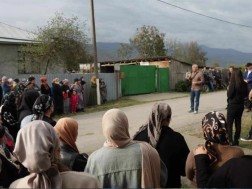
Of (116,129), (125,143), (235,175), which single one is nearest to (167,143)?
(125,143)

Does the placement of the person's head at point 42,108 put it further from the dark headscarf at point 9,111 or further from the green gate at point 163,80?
the green gate at point 163,80

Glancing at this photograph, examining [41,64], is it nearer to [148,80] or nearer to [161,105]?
[148,80]

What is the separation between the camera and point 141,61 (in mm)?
32188

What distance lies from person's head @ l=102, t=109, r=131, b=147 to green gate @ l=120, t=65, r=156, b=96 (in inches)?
818

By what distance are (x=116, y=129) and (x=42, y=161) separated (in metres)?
1.05

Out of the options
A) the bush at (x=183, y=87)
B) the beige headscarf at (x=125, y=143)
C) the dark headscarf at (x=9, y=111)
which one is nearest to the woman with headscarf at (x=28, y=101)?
the dark headscarf at (x=9, y=111)

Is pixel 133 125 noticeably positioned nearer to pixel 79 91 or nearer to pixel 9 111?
pixel 79 91

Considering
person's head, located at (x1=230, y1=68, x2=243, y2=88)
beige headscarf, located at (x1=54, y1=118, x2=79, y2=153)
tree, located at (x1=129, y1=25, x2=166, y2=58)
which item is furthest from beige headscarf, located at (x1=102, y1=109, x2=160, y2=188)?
tree, located at (x1=129, y1=25, x2=166, y2=58)

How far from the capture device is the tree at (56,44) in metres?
28.1

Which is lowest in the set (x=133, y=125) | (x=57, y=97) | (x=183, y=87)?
(x=183, y=87)

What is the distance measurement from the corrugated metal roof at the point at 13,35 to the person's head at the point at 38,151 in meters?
25.9

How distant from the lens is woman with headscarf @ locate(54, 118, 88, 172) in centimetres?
399

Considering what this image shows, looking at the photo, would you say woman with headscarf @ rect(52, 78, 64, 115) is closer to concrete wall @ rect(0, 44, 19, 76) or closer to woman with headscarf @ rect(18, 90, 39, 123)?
woman with headscarf @ rect(18, 90, 39, 123)

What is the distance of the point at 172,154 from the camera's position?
4281 mm
